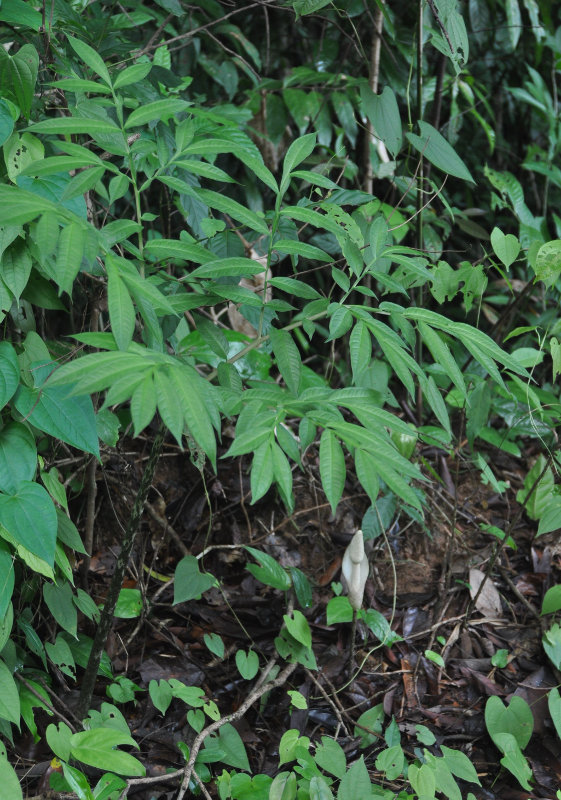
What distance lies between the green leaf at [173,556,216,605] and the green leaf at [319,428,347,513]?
66 centimetres

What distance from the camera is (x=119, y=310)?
0.99 m

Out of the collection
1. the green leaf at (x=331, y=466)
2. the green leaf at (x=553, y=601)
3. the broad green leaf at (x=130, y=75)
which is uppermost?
the broad green leaf at (x=130, y=75)

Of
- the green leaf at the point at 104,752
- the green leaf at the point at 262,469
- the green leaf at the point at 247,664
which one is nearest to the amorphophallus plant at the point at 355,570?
the green leaf at the point at 247,664

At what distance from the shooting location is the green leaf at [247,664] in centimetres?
172

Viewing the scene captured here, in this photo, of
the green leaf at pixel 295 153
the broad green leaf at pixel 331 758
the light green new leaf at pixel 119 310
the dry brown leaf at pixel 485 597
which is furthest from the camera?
the dry brown leaf at pixel 485 597

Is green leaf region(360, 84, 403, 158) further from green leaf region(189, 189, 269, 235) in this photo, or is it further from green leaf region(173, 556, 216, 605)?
green leaf region(173, 556, 216, 605)

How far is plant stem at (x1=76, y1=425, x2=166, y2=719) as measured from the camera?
1.30 metres

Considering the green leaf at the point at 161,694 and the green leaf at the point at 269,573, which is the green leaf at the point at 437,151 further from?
the green leaf at the point at 161,694

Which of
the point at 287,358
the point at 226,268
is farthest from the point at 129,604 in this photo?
the point at 226,268

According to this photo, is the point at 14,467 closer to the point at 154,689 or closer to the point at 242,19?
the point at 154,689

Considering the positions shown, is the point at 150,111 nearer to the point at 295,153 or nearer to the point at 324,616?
the point at 295,153

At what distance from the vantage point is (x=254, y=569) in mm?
1780

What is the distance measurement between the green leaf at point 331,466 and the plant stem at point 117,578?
1.06 feet

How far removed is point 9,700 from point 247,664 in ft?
1.97
